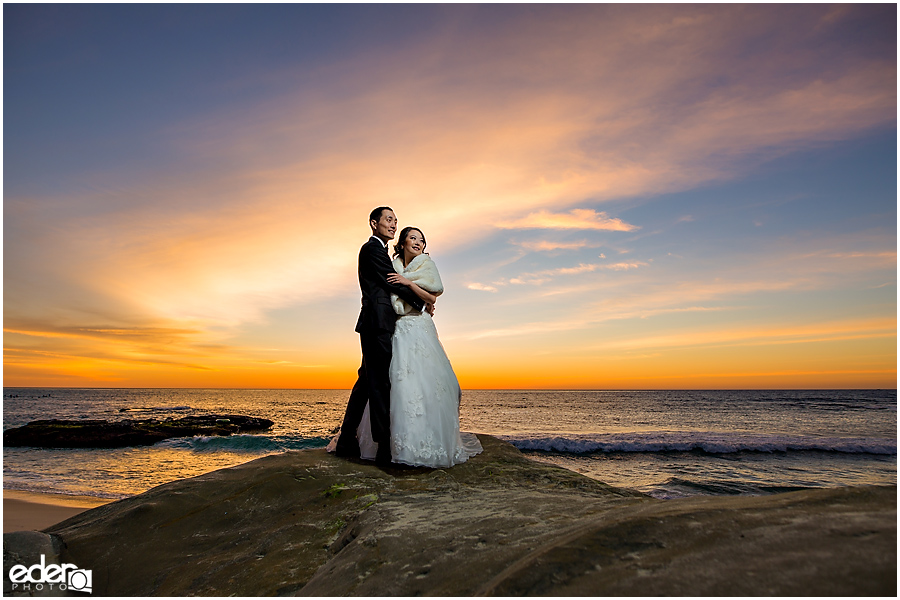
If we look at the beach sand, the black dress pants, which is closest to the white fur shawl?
the black dress pants

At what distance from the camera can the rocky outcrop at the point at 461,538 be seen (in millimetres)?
1215

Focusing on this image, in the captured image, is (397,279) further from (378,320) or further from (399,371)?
(399,371)

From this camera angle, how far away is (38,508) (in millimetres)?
9086

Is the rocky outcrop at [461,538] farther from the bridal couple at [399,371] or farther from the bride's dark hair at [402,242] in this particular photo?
the bride's dark hair at [402,242]

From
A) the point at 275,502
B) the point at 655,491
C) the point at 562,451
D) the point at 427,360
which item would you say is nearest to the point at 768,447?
the point at 562,451

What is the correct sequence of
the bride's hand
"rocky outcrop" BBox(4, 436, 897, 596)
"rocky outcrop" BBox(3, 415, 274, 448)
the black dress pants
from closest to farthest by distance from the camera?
"rocky outcrop" BBox(4, 436, 897, 596) < the black dress pants < the bride's hand < "rocky outcrop" BBox(3, 415, 274, 448)

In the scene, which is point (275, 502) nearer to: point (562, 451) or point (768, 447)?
point (562, 451)

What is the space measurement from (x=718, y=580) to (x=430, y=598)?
3.09ft

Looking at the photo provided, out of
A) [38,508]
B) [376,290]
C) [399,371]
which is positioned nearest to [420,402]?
[399,371]

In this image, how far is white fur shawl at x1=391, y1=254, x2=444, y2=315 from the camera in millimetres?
5266

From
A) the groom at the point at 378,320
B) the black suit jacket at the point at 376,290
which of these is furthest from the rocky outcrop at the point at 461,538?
the black suit jacket at the point at 376,290

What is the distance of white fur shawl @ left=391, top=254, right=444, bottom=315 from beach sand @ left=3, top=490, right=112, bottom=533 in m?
7.58

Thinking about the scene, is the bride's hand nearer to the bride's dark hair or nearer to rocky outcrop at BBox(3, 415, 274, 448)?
the bride's dark hair

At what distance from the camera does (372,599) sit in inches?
66.3
